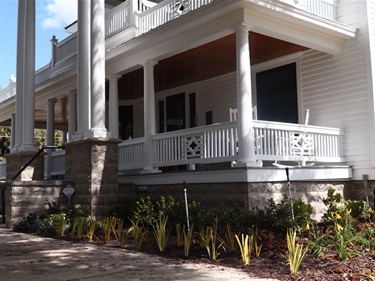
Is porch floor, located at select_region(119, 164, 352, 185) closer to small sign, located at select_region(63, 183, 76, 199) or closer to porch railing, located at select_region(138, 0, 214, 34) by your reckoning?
small sign, located at select_region(63, 183, 76, 199)

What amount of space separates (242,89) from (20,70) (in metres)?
7.84

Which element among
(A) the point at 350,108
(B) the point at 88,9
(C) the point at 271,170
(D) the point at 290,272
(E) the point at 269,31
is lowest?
(D) the point at 290,272

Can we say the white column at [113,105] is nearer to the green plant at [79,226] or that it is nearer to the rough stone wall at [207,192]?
the rough stone wall at [207,192]

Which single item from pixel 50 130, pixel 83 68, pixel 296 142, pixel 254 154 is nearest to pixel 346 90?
pixel 296 142

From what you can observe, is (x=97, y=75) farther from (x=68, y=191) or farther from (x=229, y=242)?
(x=229, y=242)

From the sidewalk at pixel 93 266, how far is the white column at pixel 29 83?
5.93 meters

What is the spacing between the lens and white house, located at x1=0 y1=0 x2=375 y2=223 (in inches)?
380

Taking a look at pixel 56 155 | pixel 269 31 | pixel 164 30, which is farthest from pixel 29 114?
pixel 269 31

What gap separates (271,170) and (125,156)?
4957 mm

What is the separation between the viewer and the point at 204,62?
1309cm

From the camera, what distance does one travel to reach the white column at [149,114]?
1173cm

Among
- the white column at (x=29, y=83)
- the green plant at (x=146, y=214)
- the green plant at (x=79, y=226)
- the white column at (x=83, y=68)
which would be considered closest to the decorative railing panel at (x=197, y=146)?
the green plant at (x=146, y=214)

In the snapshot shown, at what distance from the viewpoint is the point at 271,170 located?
30.5 feet

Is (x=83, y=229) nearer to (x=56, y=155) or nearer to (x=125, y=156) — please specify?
(x=125, y=156)
